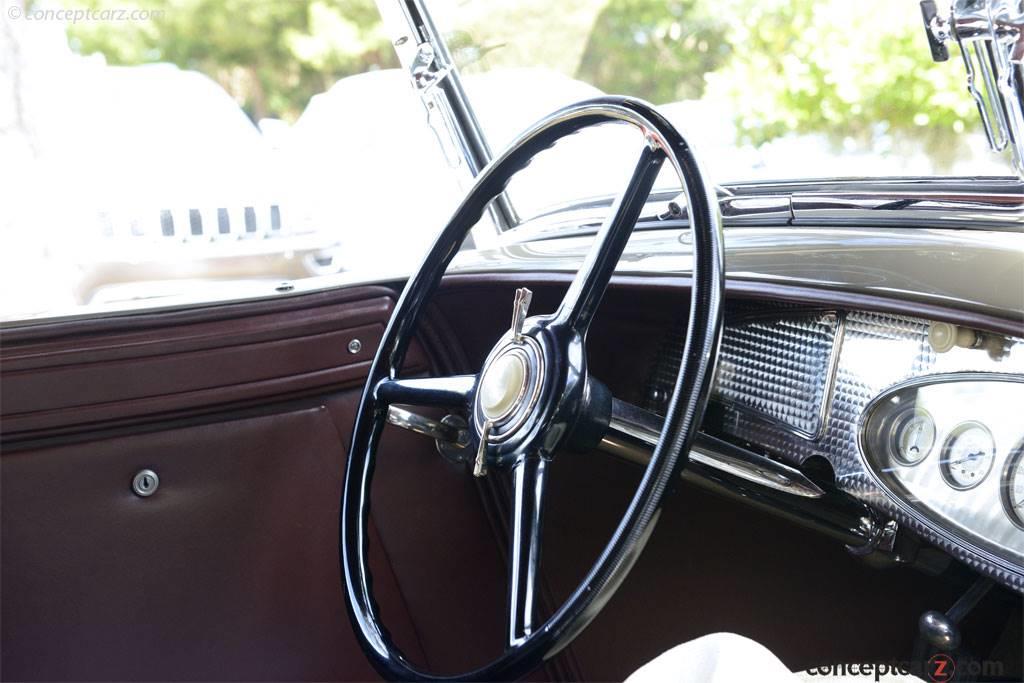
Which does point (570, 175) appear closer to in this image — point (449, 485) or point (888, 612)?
point (449, 485)

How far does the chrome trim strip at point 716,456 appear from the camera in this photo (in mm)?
1061

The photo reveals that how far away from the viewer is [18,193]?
16.3ft

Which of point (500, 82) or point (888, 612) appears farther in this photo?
point (500, 82)

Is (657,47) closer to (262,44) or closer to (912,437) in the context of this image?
(912,437)

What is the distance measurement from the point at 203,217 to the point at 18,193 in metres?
1.30

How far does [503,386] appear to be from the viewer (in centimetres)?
100

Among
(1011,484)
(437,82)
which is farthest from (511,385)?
(437,82)

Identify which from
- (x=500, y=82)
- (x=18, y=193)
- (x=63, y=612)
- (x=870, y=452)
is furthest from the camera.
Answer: (x=18, y=193)

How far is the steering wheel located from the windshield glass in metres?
0.07

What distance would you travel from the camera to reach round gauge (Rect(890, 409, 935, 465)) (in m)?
1.01

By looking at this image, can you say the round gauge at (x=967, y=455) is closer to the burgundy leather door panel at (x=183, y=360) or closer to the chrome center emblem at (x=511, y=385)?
the chrome center emblem at (x=511, y=385)

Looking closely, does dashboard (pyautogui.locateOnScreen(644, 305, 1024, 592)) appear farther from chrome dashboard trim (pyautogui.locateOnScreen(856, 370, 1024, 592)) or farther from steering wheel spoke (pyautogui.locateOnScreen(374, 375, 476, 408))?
steering wheel spoke (pyautogui.locateOnScreen(374, 375, 476, 408))

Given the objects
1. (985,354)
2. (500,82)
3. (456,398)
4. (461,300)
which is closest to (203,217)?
(500,82)

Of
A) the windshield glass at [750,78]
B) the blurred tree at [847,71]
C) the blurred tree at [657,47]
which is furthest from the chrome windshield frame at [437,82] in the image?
the blurred tree at [847,71]
